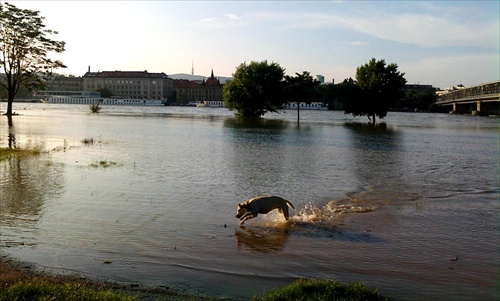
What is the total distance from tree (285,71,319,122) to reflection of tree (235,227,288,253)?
84.5m

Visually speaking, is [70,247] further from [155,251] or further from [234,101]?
[234,101]

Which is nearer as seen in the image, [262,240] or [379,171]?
[262,240]

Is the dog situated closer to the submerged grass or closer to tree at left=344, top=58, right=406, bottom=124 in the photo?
the submerged grass

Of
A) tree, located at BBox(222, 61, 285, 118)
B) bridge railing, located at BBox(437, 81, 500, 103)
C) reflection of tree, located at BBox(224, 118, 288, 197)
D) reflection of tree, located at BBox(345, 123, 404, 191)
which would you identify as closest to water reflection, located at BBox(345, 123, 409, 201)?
reflection of tree, located at BBox(345, 123, 404, 191)

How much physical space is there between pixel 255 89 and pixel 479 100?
71196 millimetres

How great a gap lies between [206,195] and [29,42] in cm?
5116

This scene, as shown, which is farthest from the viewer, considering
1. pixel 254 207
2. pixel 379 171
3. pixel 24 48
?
pixel 24 48

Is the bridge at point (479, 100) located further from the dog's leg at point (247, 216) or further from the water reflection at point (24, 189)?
the dog's leg at point (247, 216)

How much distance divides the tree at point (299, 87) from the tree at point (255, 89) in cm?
139

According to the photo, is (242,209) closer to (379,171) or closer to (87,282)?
(87,282)

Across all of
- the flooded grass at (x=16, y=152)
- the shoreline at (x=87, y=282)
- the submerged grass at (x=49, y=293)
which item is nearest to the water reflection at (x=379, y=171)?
the shoreline at (x=87, y=282)

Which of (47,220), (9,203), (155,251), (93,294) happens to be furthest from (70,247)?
(9,203)

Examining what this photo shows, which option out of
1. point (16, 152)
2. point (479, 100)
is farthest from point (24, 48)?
point (479, 100)

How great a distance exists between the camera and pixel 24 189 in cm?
1678
